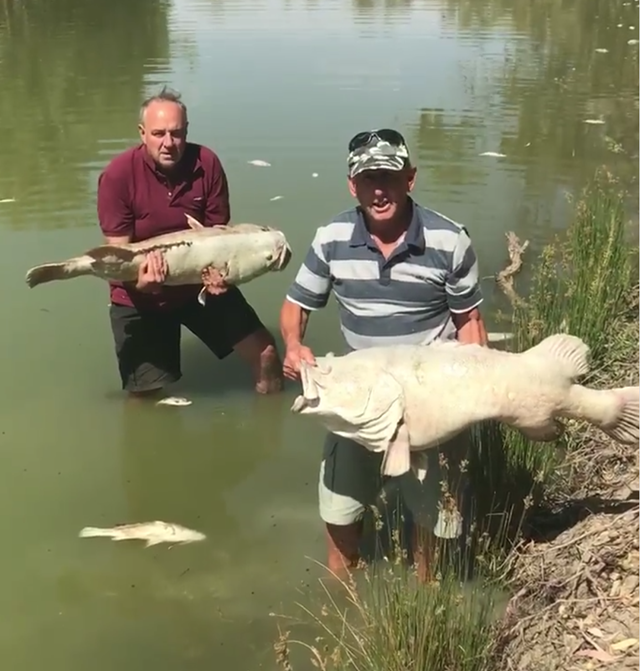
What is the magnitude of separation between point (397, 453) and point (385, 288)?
684 millimetres

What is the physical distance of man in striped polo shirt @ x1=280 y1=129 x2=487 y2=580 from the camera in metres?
3.64

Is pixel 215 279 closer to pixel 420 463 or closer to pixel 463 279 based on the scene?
pixel 463 279

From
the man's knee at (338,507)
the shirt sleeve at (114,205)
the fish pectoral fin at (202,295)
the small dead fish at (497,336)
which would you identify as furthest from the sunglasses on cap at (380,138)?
the small dead fish at (497,336)

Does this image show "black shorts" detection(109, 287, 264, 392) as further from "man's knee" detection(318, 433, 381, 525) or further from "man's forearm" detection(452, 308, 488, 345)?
"man's forearm" detection(452, 308, 488, 345)

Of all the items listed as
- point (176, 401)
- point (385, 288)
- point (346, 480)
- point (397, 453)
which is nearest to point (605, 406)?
point (397, 453)

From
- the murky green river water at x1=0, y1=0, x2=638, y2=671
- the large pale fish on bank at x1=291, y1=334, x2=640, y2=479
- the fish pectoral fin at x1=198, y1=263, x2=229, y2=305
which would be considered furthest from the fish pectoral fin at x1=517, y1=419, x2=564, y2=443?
the fish pectoral fin at x1=198, y1=263, x2=229, y2=305

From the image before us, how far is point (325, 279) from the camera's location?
3891mm

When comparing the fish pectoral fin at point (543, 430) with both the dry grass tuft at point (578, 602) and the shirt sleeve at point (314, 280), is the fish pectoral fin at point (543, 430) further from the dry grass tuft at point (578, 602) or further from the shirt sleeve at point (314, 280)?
the shirt sleeve at point (314, 280)

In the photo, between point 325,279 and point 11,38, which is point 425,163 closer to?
point 325,279

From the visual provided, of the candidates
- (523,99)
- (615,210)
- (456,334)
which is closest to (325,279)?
(456,334)

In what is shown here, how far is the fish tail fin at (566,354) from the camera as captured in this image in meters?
3.59

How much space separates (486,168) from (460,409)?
721 cm

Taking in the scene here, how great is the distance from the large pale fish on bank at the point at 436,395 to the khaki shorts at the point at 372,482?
201 mm

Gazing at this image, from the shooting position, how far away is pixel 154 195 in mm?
5418
